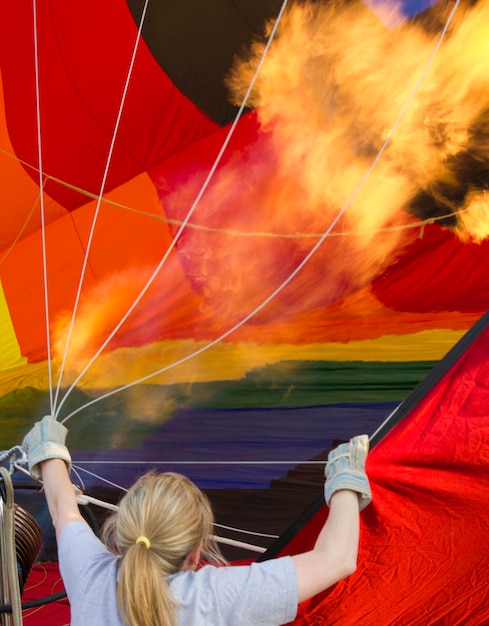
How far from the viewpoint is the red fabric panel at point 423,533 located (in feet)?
4.75

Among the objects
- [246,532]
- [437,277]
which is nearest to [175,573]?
[246,532]

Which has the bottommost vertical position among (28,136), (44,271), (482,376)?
(482,376)

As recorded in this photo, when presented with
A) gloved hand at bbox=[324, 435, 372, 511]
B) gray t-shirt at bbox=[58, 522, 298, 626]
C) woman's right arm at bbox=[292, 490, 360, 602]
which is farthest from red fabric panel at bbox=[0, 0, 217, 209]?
gray t-shirt at bbox=[58, 522, 298, 626]

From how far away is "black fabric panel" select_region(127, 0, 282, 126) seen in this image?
109 inches

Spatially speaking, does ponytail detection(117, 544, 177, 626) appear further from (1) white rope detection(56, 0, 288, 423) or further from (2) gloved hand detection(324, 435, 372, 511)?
(1) white rope detection(56, 0, 288, 423)

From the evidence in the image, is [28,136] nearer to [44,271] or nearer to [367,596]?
[44,271]

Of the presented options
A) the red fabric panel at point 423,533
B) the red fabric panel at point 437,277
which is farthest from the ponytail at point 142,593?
the red fabric panel at point 437,277

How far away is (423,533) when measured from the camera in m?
1.47

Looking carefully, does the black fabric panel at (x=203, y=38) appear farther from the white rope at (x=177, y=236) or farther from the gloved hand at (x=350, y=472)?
the gloved hand at (x=350, y=472)

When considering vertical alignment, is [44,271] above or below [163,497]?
above

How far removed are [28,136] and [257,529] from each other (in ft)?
5.43

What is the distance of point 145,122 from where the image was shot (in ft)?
9.73

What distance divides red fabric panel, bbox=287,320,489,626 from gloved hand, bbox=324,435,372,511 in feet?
0.63

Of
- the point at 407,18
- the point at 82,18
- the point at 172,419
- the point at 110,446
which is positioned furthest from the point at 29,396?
the point at 407,18
